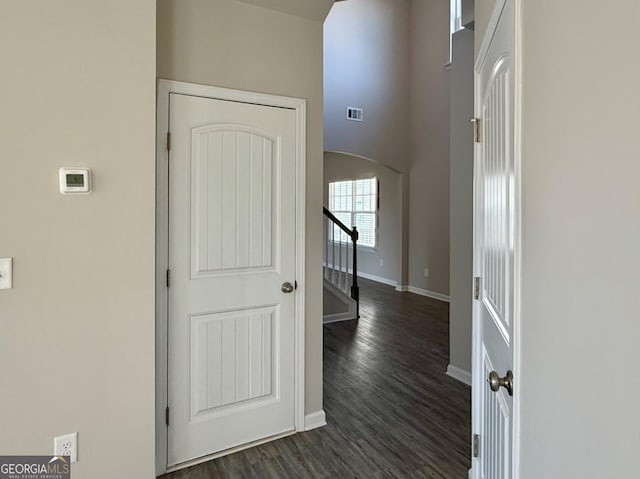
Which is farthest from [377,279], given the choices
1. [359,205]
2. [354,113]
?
[354,113]

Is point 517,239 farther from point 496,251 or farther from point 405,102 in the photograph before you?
point 405,102

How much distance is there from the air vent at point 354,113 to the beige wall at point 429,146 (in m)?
1.16

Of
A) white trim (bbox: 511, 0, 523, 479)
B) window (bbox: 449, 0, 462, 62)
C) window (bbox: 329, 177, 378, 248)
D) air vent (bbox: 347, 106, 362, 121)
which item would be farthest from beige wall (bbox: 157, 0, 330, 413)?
window (bbox: 329, 177, 378, 248)

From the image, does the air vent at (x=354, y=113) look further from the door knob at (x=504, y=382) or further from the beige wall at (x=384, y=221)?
the door knob at (x=504, y=382)

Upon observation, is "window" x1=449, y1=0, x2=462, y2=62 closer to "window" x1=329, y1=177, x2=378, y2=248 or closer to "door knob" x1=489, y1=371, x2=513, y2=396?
"window" x1=329, y1=177, x2=378, y2=248
